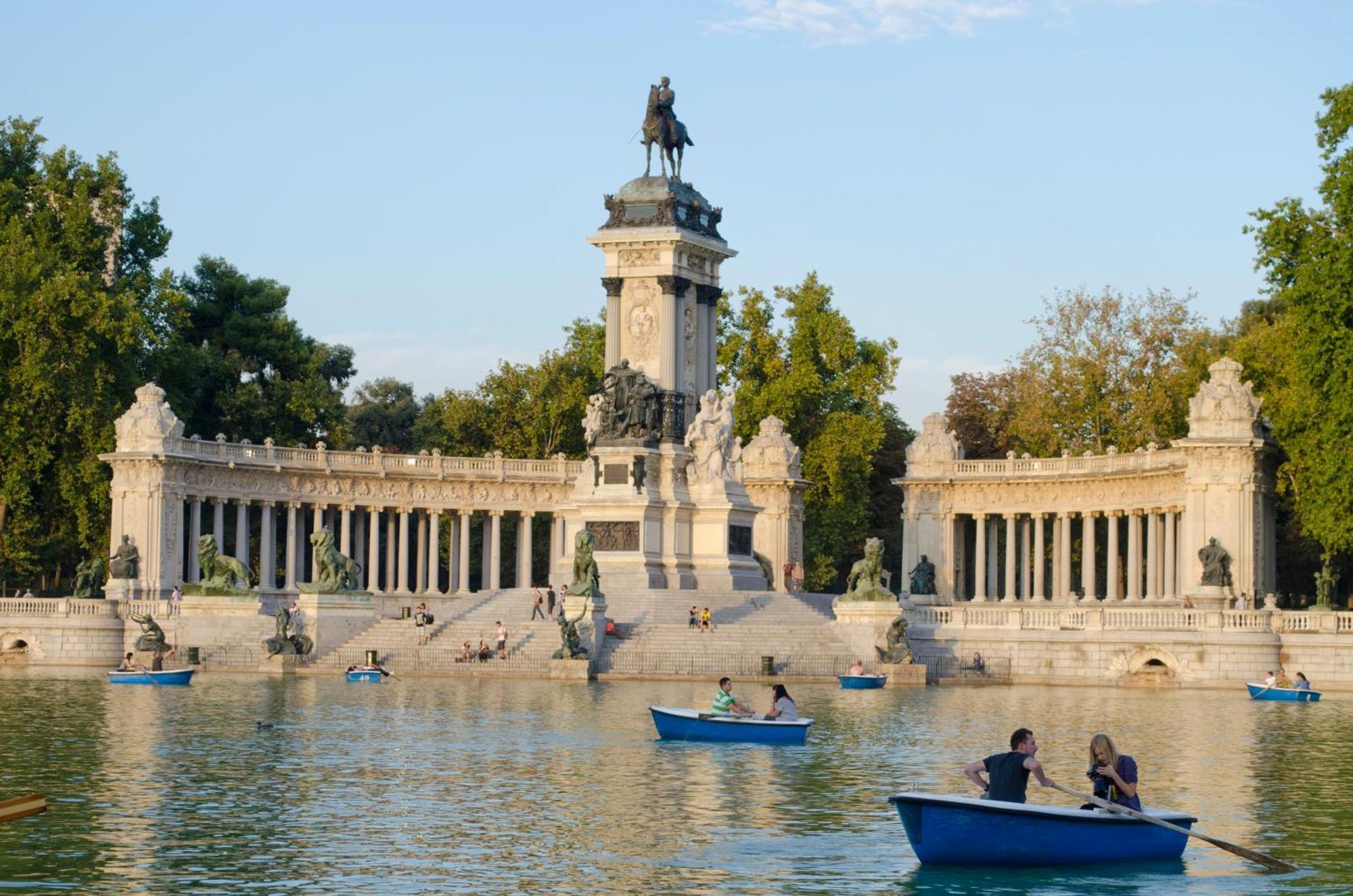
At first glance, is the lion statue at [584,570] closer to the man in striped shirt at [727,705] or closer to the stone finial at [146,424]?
the man in striped shirt at [727,705]

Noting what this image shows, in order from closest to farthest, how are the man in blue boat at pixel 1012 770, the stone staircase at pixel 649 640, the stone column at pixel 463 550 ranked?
the man in blue boat at pixel 1012 770, the stone staircase at pixel 649 640, the stone column at pixel 463 550

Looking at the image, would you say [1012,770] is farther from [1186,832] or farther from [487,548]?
[487,548]

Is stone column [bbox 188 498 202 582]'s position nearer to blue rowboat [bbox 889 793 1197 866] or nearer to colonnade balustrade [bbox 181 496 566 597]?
colonnade balustrade [bbox 181 496 566 597]

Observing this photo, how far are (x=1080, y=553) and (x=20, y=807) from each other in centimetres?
7744

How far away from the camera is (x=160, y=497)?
244ft

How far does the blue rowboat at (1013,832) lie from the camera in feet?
73.0

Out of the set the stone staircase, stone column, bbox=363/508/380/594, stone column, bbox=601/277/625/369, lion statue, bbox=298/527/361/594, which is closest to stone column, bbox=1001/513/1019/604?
the stone staircase

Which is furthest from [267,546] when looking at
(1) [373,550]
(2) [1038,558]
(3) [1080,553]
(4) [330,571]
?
(3) [1080,553]

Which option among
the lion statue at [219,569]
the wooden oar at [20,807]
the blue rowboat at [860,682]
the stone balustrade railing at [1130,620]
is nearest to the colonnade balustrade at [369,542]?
the lion statue at [219,569]

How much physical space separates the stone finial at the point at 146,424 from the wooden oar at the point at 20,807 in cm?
5660

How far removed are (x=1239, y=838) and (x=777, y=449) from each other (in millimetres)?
61982

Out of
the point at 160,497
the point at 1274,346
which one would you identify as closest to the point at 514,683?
the point at 160,497

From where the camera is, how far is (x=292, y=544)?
81.0m

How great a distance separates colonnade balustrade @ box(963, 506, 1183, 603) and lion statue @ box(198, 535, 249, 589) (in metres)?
29.1
